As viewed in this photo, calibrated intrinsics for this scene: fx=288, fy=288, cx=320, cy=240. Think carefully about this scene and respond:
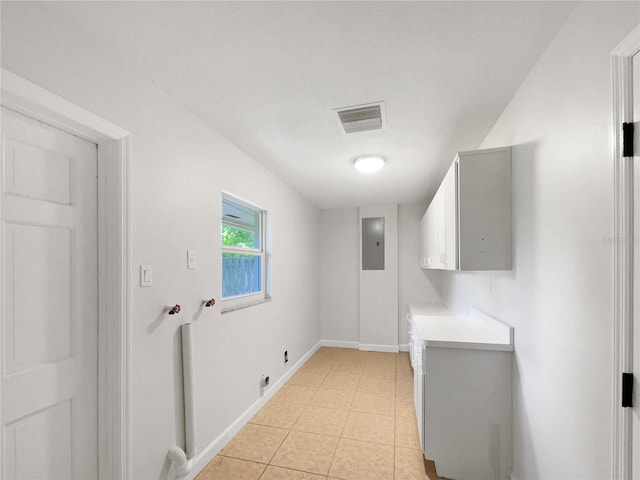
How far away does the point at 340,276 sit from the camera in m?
5.18

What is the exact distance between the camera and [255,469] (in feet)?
6.60

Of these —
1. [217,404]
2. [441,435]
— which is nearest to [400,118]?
[441,435]

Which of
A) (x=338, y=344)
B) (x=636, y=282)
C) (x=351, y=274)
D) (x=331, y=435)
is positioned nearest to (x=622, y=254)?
(x=636, y=282)

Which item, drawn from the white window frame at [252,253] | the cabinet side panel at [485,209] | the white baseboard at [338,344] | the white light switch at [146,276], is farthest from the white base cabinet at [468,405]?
the white baseboard at [338,344]

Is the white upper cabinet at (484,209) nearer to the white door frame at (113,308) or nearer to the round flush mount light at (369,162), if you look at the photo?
the round flush mount light at (369,162)

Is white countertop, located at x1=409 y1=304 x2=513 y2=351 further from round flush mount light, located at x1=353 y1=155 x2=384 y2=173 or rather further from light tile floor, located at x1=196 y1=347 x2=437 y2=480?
round flush mount light, located at x1=353 y1=155 x2=384 y2=173

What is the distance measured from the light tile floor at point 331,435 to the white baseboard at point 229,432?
4cm

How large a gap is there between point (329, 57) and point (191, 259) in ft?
4.83

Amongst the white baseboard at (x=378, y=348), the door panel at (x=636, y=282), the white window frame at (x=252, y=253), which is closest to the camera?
the door panel at (x=636, y=282)

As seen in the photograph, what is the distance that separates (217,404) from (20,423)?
1.25m

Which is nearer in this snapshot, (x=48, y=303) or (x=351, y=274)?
(x=48, y=303)

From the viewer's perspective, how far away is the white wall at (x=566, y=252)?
1.02m

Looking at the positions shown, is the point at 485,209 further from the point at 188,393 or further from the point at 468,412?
the point at 188,393

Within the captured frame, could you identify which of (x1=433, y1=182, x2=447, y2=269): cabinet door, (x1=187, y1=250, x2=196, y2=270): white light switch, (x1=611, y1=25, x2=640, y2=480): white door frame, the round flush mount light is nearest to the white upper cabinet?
(x1=433, y1=182, x2=447, y2=269): cabinet door
